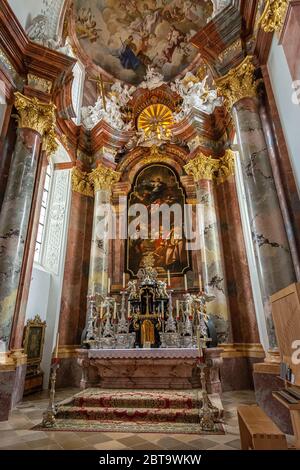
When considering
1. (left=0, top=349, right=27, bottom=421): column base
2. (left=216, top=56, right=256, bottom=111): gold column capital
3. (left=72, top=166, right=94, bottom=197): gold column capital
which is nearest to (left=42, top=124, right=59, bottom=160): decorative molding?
(left=72, top=166, right=94, bottom=197): gold column capital

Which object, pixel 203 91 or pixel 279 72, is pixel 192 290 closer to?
pixel 279 72

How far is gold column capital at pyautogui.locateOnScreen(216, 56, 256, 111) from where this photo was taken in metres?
5.84

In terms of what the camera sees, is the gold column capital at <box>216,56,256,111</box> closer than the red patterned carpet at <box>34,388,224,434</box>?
No

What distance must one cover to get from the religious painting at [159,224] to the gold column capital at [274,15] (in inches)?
229

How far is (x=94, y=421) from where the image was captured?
4473mm

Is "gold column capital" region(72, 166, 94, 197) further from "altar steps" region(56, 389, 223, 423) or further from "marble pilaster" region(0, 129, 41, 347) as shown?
"altar steps" region(56, 389, 223, 423)

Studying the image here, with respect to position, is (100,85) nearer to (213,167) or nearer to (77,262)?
(213,167)

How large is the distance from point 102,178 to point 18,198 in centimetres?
431

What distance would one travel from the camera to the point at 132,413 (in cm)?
455

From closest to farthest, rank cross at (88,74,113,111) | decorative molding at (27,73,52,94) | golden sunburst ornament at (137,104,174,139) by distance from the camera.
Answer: decorative molding at (27,73,52,94)
cross at (88,74,113,111)
golden sunburst ornament at (137,104,174,139)

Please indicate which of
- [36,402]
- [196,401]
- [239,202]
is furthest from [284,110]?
[36,402]

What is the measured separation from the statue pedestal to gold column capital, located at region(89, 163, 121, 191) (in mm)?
5562

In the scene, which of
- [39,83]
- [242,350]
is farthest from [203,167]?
[242,350]

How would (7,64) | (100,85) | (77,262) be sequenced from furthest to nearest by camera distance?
(100,85), (77,262), (7,64)
